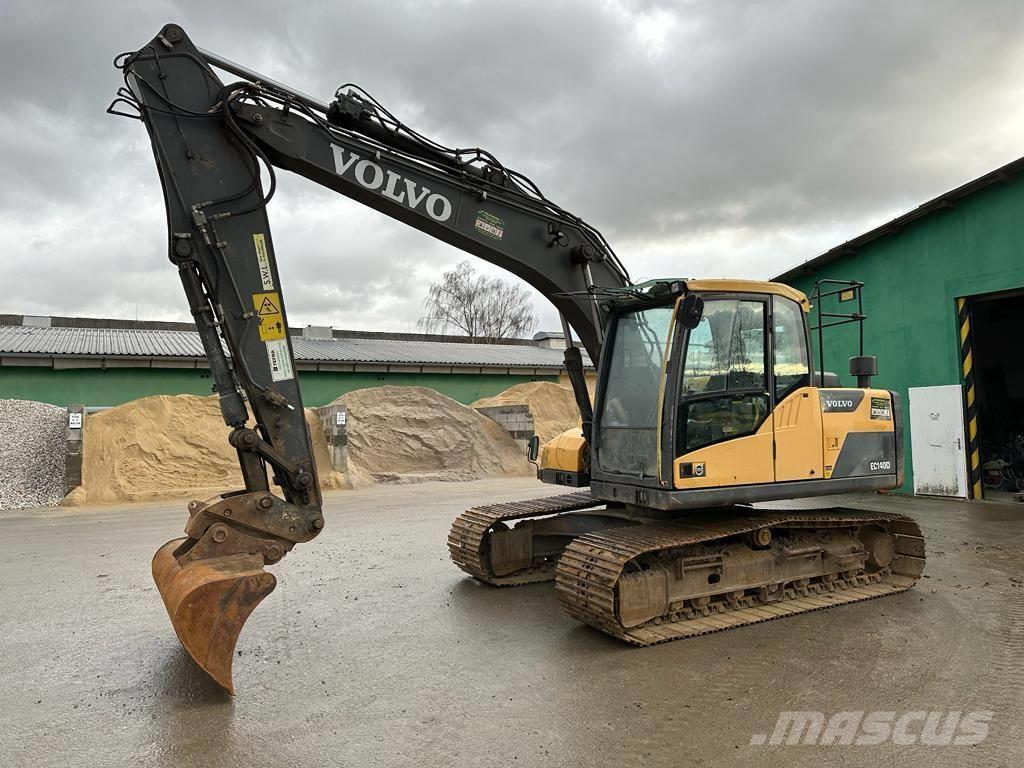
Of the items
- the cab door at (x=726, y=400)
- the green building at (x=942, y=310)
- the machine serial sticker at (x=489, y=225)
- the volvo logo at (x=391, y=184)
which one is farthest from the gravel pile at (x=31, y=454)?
the green building at (x=942, y=310)

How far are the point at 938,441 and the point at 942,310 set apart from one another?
93.2 inches

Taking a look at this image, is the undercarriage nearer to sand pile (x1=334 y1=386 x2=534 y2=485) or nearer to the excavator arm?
the excavator arm

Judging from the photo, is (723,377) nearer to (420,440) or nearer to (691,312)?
(691,312)

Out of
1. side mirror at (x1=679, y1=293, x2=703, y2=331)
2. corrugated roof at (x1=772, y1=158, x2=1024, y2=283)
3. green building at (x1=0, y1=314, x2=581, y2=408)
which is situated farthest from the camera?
green building at (x1=0, y1=314, x2=581, y2=408)

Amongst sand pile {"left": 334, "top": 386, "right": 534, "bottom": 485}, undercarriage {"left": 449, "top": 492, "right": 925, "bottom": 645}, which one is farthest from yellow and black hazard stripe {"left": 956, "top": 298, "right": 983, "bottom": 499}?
sand pile {"left": 334, "top": 386, "right": 534, "bottom": 485}

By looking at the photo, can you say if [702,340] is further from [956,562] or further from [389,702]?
[956,562]

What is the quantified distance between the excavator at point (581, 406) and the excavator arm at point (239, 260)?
0.5 inches

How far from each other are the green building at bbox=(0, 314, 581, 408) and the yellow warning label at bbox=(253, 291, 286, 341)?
16.8 m

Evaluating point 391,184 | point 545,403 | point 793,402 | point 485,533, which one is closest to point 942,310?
point 793,402

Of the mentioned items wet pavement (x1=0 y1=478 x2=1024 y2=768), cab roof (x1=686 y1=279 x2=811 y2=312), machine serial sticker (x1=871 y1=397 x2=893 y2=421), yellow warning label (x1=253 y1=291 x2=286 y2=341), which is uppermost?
cab roof (x1=686 y1=279 x2=811 y2=312)

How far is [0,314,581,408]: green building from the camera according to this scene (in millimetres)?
18984

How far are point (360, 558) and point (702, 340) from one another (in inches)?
192

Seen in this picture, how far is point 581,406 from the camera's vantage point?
263 inches

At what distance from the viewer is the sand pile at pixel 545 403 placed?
23250 mm
